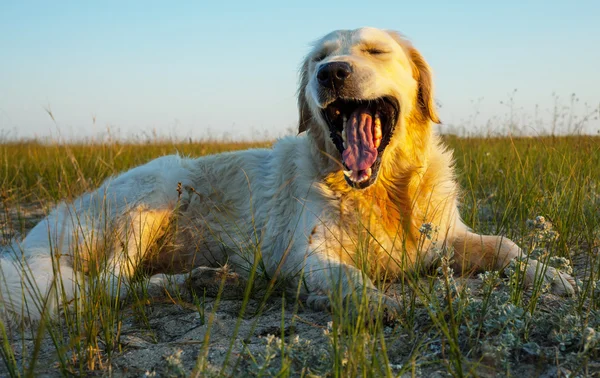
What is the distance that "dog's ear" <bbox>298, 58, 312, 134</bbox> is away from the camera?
3.98m

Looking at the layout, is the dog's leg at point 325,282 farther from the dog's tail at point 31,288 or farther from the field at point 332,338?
A: the dog's tail at point 31,288

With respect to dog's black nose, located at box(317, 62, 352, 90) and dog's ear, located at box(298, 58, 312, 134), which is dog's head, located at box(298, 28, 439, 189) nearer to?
dog's black nose, located at box(317, 62, 352, 90)

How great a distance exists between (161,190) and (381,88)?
1.87 meters

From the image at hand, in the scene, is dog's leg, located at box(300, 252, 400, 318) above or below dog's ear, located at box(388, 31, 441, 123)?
below

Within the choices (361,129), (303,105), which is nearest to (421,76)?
(361,129)

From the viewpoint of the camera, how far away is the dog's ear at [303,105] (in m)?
3.98

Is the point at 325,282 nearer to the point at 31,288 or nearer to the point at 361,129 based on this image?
the point at 361,129

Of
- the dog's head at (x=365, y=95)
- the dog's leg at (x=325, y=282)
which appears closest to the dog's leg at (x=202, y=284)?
the dog's leg at (x=325, y=282)

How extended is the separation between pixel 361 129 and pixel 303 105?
67cm

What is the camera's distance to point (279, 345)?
1826 mm

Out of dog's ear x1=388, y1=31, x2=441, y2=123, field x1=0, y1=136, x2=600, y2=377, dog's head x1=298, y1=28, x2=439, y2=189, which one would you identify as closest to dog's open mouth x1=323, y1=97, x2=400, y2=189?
dog's head x1=298, y1=28, x2=439, y2=189

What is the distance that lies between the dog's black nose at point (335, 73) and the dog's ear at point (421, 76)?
29.5 inches

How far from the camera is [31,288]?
2648 millimetres

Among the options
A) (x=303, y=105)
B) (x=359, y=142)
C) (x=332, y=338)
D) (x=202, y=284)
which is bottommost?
(x=202, y=284)
